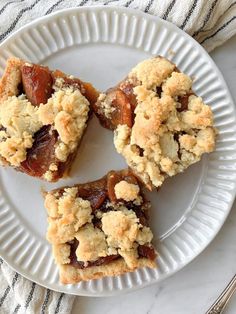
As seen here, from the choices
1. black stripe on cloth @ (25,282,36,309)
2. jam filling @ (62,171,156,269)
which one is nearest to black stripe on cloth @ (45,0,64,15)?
jam filling @ (62,171,156,269)

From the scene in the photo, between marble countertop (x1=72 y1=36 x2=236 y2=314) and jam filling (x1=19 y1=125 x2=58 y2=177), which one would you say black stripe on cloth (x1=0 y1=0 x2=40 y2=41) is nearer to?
jam filling (x1=19 y1=125 x2=58 y2=177)

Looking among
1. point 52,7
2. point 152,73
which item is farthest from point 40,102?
point 52,7

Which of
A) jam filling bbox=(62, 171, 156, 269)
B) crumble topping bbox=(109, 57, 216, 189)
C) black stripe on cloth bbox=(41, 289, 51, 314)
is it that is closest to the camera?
crumble topping bbox=(109, 57, 216, 189)

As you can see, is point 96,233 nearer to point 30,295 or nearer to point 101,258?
point 101,258

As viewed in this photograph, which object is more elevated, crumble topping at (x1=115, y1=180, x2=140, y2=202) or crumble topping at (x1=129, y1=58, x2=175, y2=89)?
crumble topping at (x1=129, y1=58, x2=175, y2=89)

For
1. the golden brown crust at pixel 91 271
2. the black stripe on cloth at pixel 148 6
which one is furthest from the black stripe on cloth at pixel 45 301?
the black stripe on cloth at pixel 148 6

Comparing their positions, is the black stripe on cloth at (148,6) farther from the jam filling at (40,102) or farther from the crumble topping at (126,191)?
the crumble topping at (126,191)

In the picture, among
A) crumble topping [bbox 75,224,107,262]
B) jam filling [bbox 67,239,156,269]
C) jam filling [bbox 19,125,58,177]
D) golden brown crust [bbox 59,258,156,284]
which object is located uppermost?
jam filling [bbox 19,125,58,177]
